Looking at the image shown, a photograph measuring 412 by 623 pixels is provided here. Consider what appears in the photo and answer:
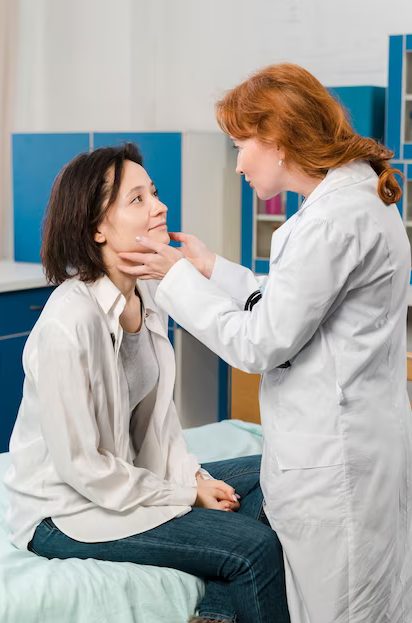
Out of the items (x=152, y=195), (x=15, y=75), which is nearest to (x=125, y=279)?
(x=152, y=195)

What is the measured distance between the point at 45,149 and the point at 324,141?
244 centimetres

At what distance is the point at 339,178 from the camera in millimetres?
1536

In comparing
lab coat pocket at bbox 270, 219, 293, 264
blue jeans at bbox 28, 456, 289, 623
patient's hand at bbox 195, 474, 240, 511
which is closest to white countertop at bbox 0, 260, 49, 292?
patient's hand at bbox 195, 474, 240, 511

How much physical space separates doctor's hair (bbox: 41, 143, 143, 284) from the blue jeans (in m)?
0.47

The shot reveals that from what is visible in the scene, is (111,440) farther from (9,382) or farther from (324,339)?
(9,382)

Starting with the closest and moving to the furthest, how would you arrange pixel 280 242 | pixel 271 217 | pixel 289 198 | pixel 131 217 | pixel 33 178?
pixel 280 242 < pixel 131 217 < pixel 289 198 < pixel 271 217 < pixel 33 178

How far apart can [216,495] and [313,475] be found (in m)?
0.36

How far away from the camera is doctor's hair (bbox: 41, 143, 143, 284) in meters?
1.79

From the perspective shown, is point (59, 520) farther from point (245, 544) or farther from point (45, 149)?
point (45, 149)

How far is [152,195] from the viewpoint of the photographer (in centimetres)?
188

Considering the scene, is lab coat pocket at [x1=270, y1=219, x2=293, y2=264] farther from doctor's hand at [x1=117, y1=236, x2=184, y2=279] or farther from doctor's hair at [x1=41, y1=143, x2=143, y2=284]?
doctor's hair at [x1=41, y1=143, x2=143, y2=284]

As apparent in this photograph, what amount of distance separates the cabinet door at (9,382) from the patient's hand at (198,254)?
1.54 meters

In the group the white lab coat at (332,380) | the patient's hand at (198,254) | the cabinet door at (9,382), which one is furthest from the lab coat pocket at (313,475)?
the cabinet door at (9,382)

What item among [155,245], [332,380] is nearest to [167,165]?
[155,245]
